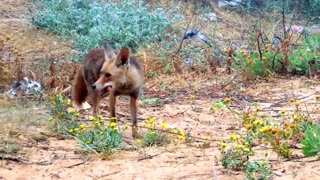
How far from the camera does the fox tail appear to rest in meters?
7.23

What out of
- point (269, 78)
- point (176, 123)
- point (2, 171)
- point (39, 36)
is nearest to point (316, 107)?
point (176, 123)

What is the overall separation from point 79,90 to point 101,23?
4.26 meters

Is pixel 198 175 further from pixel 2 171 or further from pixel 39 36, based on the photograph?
pixel 39 36

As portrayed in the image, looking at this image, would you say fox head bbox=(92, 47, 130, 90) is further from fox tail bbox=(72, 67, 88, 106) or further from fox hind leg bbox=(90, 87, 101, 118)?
fox tail bbox=(72, 67, 88, 106)

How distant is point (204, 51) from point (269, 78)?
6.52ft

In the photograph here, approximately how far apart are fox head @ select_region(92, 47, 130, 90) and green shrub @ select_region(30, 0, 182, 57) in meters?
4.02

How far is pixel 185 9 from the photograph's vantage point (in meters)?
14.9

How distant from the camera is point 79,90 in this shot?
23.8 ft

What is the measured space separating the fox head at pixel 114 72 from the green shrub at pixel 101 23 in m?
4.02

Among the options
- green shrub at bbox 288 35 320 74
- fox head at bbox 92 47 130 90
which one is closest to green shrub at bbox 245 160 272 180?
fox head at bbox 92 47 130 90

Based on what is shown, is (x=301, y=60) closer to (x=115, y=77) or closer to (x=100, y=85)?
(x=115, y=77)

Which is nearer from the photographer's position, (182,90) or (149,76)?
(182,90)

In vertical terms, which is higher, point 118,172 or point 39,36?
point 39,36

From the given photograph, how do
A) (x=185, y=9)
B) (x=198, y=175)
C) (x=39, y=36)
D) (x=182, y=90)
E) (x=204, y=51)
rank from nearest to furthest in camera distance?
(x=198, y=175) → (x=182, y=90) → (x=204, y=51) → (x=39, y=36) → (x=185, y=9)
